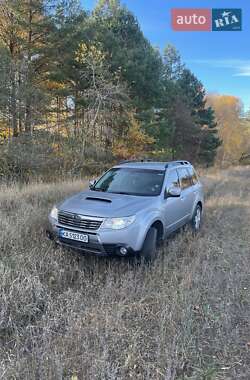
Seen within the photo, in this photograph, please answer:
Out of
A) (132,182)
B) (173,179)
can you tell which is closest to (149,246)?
(132,182)

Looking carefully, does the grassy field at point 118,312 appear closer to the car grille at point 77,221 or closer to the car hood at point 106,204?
the car grille at point 77,221

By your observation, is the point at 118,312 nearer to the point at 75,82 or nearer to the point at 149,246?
the point at 149,246

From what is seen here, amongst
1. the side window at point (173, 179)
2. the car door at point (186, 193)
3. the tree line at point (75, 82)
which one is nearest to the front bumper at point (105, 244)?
the side window at point (173, 179)

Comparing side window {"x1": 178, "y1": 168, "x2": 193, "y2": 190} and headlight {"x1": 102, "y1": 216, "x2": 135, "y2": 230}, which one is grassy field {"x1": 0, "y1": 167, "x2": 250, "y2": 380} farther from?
side window {"x1": 178, "y1": 168, "x2": 193, "y2": 190}

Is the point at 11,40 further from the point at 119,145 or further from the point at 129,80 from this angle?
the point at 119,145

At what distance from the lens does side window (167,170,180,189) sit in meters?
6.08

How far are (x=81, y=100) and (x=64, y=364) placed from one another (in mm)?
17194

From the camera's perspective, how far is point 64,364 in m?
2.85

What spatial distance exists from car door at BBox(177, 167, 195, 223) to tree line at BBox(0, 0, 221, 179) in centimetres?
758

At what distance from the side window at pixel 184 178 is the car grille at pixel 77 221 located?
274 centimetres

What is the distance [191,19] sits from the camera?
28.1 feet

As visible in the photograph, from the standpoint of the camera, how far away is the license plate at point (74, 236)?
4.71 m

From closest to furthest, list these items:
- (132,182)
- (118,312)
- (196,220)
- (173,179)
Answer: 1. (118,312)
2. (132,182)
3. (173,179)
4. (196,220)

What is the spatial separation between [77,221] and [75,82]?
1555cm
